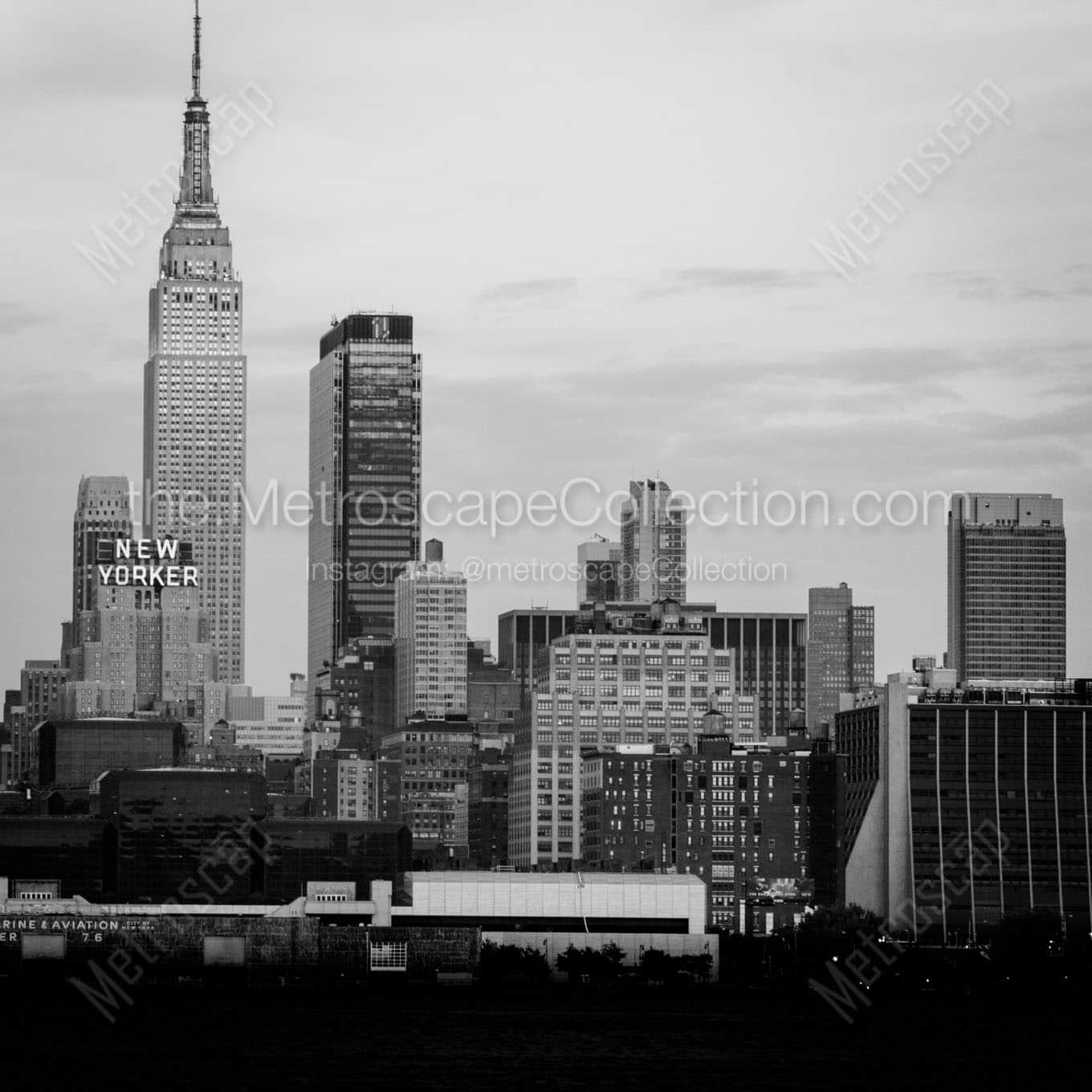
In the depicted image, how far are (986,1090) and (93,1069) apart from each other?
5199cm

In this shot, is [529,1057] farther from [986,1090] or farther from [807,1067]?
[986,1090]

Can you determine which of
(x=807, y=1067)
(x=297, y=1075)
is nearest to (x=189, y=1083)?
(x=297, y=1075)

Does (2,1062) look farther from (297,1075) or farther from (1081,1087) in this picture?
(1081,1087)

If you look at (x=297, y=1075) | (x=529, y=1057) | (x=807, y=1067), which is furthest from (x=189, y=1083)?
(x=807, y=1067)

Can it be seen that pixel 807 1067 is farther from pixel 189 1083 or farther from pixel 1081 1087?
pixel 189 1083

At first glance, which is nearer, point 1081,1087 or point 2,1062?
point 1081,1087

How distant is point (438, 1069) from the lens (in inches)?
7515

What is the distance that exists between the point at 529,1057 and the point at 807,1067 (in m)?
17.4

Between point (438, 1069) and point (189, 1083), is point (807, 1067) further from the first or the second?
point (189, 1083)

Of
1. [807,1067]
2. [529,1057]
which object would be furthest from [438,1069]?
[807,1067]

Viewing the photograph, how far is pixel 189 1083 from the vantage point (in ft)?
587

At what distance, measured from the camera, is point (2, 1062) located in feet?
631

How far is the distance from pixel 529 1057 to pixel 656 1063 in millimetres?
8488

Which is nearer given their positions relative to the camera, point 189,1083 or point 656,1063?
point 189,1083
